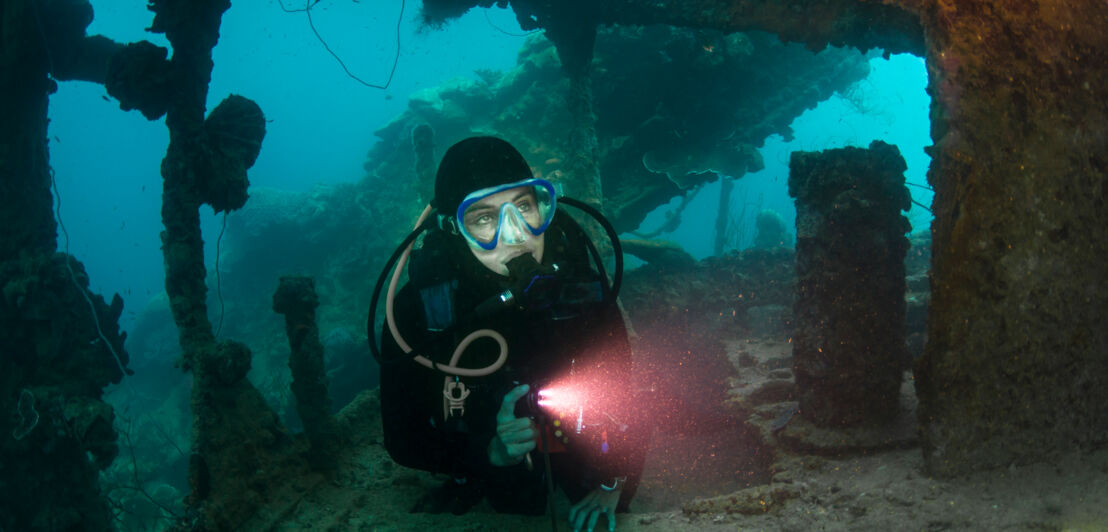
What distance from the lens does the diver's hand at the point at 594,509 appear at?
234 cm

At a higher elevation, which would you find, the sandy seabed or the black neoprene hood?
the black neoprene hood

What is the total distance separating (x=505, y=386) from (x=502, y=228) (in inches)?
33.8

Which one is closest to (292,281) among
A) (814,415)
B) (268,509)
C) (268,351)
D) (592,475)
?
(268,509)

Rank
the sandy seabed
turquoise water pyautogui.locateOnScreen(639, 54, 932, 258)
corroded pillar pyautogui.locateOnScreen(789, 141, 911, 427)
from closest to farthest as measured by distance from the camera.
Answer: the sandy seabed → corroded pillar pyautogui.locateOnScreen(789, 141, 911, 427) → turquoise water pyautogui.locateOnScreen(639, 54, 932, 258)

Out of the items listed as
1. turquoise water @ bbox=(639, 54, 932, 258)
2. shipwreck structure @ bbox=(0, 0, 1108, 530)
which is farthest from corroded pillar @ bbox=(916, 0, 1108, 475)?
turquoise water @ bbox=(639, 54, 932, 258)

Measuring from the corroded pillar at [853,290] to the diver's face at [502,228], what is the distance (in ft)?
6.85

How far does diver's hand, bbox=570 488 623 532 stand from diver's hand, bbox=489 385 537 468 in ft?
1.65

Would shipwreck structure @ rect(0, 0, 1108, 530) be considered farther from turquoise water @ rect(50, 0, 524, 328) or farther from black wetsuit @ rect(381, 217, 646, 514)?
turquoise water @ rect(50, 0, 524, 328)

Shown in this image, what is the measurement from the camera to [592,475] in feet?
8.29

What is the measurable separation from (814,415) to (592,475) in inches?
71.7

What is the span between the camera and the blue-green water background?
98.1m

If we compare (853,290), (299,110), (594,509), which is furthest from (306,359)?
(299,110)

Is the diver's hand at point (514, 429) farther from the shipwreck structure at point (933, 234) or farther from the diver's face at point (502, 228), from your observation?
the shipwreck structure at point (933, 234)

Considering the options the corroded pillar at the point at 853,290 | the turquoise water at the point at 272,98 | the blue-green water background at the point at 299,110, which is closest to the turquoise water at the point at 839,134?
the blue-green water background at the point at 299,110
